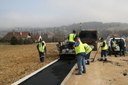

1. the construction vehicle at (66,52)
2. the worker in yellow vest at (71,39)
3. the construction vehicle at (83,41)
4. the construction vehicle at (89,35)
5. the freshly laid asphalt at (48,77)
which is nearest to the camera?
the freshly laid asphalt at (48,77)

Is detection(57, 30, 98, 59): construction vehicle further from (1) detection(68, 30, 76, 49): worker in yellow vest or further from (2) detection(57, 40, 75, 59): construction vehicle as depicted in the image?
(1) detection(68, 30, 76, 49): worker in yellow vest

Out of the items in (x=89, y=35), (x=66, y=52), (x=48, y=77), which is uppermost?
(x=89, y=35)

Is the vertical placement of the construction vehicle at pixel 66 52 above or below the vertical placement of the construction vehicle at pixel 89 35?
below

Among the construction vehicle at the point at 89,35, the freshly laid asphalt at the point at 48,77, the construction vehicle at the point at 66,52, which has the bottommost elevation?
the freshly laid asphalt at the point at 48,77

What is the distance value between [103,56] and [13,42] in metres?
59.2

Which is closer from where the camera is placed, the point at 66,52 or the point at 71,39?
the point at 71,39

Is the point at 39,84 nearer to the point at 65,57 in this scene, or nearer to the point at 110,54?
the point at 65,57

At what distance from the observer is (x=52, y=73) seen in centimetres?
1770

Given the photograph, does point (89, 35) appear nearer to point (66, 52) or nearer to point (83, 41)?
point (83, 41)

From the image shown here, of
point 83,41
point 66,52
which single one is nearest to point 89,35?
point 83,41

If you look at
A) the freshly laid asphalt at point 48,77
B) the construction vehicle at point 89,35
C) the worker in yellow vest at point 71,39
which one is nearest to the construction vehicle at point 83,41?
the construction vehicle at point 89,35

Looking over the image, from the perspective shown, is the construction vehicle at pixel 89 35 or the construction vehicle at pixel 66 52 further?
the construction vehicle at pixel 89 35

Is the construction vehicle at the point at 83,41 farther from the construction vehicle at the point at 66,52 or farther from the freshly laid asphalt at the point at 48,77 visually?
the freshly laid asphalt at the point at 48,77

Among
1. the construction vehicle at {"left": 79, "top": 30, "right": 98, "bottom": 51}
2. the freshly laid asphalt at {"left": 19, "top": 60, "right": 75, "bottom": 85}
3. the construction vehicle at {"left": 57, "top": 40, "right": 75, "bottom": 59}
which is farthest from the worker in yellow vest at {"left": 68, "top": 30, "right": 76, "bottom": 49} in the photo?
the construction vehicle at {"left": 79, "top": 30, "right": 98, "bottom": 51}
